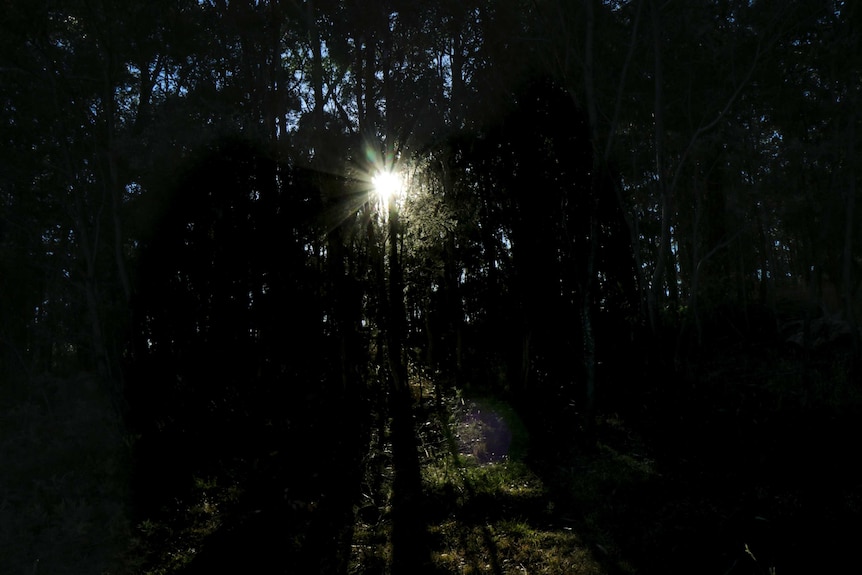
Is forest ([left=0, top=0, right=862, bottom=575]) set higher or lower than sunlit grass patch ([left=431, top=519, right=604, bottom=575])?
higher

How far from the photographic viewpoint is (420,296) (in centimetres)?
1359

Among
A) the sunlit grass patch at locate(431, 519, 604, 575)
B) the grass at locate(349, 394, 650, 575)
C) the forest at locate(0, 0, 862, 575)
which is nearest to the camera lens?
the sunlit grass patch at locate(431, 519, 604, 575)

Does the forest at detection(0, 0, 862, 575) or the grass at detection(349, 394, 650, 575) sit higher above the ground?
the forest at detection(0, 0, 862, 575)

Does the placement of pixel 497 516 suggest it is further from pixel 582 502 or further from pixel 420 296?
pixel 420 296

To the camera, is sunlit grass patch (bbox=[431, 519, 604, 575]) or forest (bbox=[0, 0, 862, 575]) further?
forest (bbox=[0, 0, 862, 575])

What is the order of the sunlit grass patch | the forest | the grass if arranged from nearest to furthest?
the sunlit grass patch
the grass
the forest

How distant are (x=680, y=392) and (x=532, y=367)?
2.88 m

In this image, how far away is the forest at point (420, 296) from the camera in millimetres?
6914

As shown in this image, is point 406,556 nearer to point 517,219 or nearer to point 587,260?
point 587,260

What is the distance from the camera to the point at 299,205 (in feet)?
39.4

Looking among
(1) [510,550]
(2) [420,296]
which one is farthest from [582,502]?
(2) [420,296]

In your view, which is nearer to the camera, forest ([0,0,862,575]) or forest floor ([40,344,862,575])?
forest floor ([40,344,862,575])

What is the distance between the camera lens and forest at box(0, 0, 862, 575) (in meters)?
6.91

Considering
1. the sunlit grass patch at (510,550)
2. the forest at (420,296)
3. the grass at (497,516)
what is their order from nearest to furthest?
the sunlit grass patch at (510,550) < the grass at (497,516) < the forest at (420,296)
